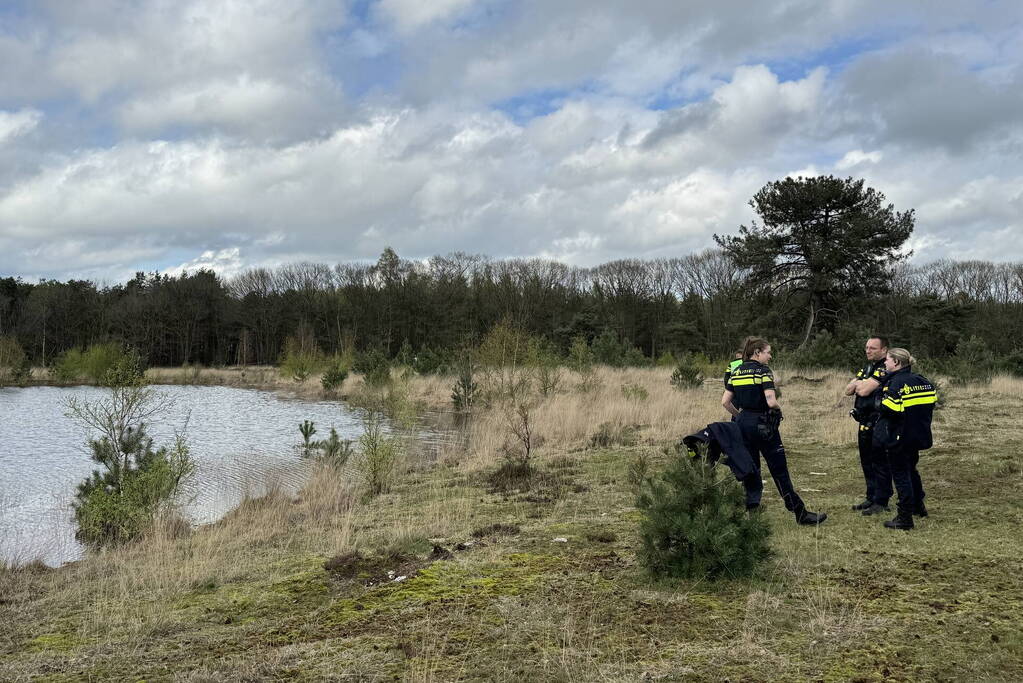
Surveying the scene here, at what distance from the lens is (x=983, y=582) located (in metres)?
4.97

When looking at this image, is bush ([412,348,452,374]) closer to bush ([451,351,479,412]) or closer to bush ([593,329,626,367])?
bush ([593,329,626,367])

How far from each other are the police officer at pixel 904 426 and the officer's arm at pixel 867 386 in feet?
0.32

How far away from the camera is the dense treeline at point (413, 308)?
1855 inches

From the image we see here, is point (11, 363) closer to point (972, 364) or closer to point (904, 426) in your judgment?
point (972, 364)

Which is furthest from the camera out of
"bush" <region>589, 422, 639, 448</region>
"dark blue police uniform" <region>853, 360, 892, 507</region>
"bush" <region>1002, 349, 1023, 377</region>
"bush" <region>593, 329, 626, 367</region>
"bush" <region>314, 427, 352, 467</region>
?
"bush" <region>593, 329, 626, 367</region>

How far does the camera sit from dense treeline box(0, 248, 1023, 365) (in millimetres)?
47125

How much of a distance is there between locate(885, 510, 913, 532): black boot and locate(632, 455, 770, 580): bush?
2.00 meters

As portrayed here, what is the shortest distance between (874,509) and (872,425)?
78 centimetres

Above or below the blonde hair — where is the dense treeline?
above

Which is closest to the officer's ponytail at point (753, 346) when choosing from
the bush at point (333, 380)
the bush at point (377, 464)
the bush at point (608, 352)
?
the bush at point (377, 464)

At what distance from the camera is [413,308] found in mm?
53188

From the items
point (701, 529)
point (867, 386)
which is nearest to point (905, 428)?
point (867, 386)

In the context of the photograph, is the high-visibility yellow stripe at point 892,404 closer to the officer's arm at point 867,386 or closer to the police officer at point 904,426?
the police officer at point 904,426

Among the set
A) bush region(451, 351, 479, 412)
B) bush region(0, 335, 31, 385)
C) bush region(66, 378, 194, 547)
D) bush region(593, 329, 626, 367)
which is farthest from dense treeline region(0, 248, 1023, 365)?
bush region(66, 378, 194, 547)
